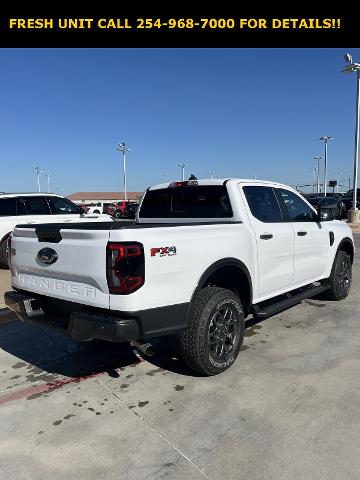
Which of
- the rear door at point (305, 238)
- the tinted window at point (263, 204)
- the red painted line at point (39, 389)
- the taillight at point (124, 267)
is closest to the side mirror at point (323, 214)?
the rear door at point (305, 238)

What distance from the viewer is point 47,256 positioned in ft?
10.7

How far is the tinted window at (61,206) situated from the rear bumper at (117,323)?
659cm

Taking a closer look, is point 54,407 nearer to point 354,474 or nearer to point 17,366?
point 17,366

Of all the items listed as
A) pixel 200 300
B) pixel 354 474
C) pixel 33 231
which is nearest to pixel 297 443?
pixel 354 474

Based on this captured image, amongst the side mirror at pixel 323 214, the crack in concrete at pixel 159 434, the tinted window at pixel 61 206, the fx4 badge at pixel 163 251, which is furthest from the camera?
the tinted window at pixel 61 206

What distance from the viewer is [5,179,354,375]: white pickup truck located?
9.21ft

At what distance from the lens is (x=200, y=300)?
3297 mm

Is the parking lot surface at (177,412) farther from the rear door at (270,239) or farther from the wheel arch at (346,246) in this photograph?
the wheel arch at (346,246)

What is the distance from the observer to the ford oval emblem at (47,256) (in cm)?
321

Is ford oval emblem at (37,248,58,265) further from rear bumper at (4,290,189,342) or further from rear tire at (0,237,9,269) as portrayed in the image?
rear tire at (0,237,9,269)

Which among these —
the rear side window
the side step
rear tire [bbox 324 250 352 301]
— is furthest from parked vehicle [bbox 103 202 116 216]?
the side step

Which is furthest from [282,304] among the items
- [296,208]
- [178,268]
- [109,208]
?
[109,208]

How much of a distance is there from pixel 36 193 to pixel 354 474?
879 cm
